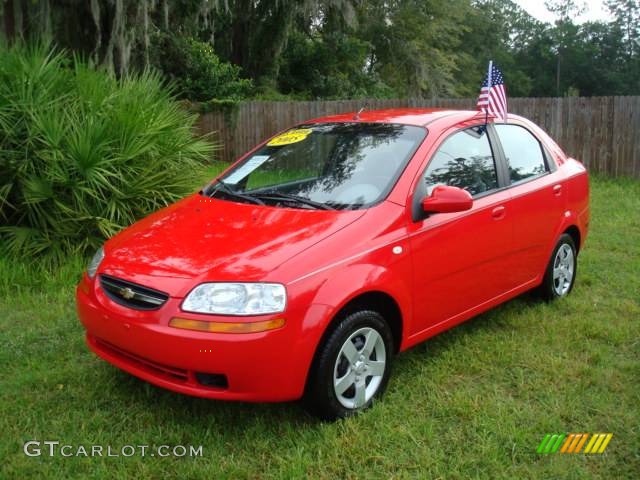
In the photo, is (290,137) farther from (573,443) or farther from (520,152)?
(573,443)

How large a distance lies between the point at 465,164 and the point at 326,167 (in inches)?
36.6

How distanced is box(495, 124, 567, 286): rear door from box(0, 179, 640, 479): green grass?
0.50 m

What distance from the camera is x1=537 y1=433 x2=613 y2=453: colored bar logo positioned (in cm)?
310

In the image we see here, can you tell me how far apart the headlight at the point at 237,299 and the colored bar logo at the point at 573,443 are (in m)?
1.49

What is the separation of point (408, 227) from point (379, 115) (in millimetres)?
1278


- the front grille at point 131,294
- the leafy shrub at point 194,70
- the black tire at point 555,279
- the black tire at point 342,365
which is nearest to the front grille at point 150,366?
the front grille at point 131,294

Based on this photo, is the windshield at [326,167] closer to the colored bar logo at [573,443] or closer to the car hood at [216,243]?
the car hood at [216,243]

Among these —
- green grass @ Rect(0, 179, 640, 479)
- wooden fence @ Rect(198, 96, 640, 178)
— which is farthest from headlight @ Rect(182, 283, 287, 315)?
wooden fence @ Rect(198, 96, 640, 178)

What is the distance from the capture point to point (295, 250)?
10.3 ft

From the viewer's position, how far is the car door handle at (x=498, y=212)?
13.6 ft

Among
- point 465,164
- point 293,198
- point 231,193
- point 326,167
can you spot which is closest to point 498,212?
point 465,164

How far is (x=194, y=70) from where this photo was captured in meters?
18.8

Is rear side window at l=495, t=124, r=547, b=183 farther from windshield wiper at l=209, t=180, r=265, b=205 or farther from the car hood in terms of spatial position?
windshield wiper at l=209, t=180, r=265, b=205

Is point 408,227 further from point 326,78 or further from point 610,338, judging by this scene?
point 326,78
